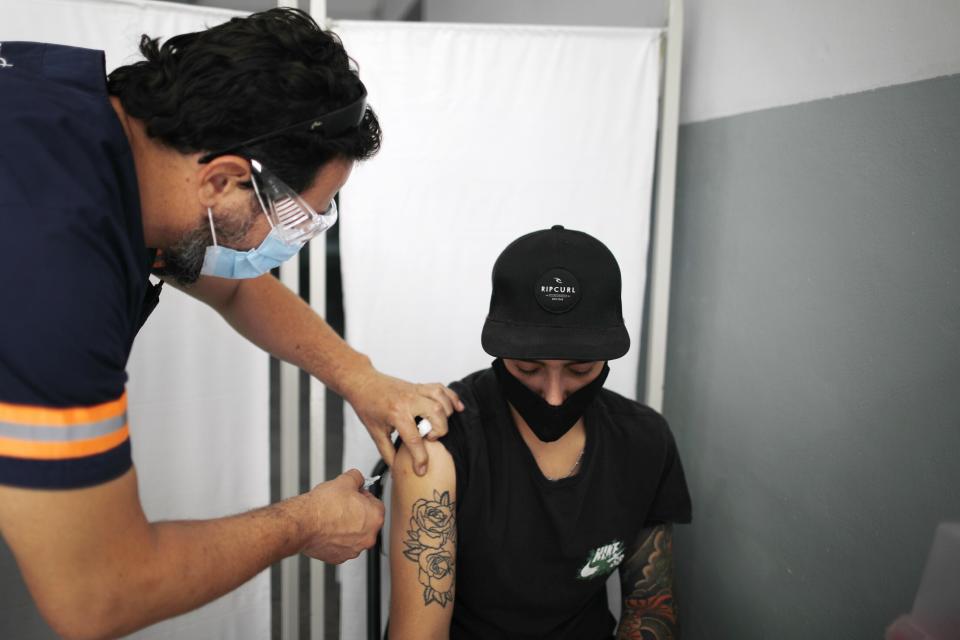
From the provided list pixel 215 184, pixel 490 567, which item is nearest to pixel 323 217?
pixel 215 184

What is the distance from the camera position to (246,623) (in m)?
2.21

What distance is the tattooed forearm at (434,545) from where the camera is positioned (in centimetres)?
141

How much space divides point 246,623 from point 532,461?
124 cm

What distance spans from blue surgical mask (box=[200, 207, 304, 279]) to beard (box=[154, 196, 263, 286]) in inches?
0.5

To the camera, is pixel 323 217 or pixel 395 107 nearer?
pixel 323 217

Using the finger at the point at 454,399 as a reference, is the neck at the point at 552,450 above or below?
below

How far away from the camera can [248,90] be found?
1030 mm

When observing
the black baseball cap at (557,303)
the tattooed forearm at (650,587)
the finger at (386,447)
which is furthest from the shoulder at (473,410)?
the tattooed forearm at (650,587)

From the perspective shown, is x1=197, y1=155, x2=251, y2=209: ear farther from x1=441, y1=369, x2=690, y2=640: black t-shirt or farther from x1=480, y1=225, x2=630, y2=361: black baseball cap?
x1=441, y1=369, x2=690, y2=640: black t-shirt

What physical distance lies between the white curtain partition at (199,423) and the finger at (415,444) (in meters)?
0.88

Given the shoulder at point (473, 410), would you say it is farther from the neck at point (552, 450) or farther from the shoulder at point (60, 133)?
the shoulder at point (60, 133)

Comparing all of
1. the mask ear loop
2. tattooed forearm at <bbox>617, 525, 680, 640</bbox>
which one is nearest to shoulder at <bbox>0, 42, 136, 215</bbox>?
the mask ear loop

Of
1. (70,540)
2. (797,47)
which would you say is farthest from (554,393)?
(797,47)

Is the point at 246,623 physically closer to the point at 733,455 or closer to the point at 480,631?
the point at 480,631
